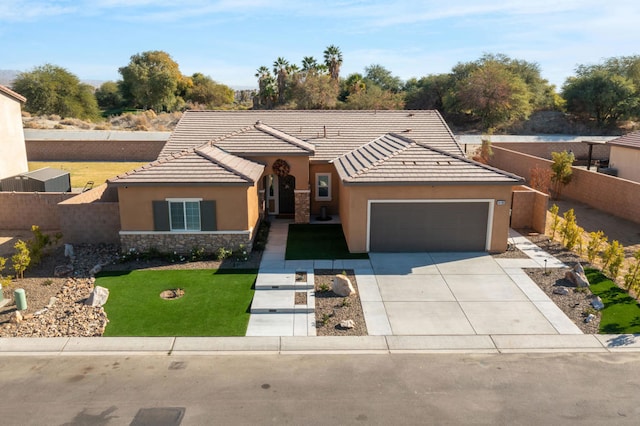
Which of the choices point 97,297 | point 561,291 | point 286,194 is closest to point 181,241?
point 97,297

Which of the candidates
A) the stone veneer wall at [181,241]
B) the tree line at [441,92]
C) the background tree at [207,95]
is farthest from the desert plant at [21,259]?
the background tree at [207,95]

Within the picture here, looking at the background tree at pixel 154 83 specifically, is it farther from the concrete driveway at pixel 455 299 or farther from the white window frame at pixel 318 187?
the concrete driveway at pixel 455 299

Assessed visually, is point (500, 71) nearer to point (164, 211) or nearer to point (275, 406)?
point (164, 211)

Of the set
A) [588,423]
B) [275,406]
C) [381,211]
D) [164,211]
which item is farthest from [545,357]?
[164,211]

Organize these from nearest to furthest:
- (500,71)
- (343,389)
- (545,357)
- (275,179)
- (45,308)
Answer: (343,389)
(545,357)
(45,308)
(275,179)
(500,71)

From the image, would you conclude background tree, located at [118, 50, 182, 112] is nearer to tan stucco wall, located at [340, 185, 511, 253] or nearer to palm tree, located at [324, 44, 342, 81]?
palm tree, located at [324, 44, 342, 81]

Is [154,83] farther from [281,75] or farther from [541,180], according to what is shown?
[541,180]

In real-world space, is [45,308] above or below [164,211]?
below
